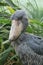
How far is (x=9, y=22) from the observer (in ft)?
11.6

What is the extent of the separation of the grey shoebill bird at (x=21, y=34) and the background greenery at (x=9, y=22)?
1.31 feet

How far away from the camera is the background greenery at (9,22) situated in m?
3.29

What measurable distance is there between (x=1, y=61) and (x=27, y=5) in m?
1.02

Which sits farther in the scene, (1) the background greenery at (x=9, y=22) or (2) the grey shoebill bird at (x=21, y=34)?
(1) the background greenery at (x=9, y=22)

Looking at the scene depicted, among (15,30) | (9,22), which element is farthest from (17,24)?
(9,22)

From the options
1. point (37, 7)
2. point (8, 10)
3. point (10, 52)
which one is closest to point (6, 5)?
point (8, 10)

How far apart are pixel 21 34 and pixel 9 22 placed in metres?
0.63

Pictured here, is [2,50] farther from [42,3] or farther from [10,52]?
[42,3]

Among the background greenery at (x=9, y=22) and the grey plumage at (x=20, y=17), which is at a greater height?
the grey plumage at (x=20, y=17)

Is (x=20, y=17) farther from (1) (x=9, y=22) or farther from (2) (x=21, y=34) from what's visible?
(1) (x=9, y=22)

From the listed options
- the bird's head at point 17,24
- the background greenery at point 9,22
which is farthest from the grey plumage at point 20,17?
the background greenery at point 9,22

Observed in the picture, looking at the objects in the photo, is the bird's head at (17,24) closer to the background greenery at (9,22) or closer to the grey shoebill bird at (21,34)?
the grey shoebill bird at (21,34)

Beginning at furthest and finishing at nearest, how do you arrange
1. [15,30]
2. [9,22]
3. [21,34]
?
[9,22]
[21,34]
[15,30]

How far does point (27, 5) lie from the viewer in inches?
155
